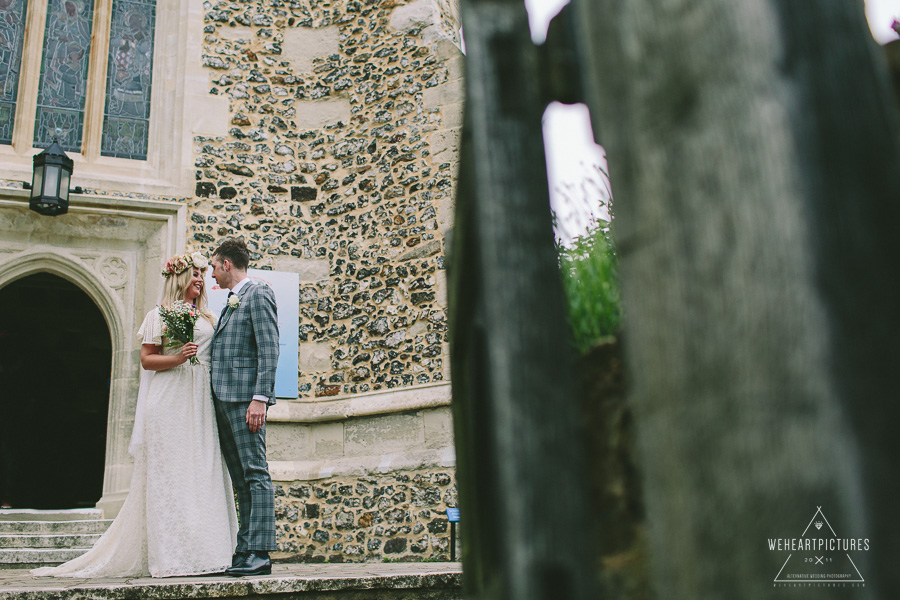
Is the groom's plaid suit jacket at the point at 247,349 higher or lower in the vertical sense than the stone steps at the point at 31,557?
higher

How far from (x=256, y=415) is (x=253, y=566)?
2.29 feet

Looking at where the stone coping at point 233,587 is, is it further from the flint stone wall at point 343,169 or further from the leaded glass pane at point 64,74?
the leaded glass pane at point 64,74

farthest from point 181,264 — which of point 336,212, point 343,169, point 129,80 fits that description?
Answer: point 129,80

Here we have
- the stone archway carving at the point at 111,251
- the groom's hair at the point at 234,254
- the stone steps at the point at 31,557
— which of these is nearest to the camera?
the groom's hair at the point at 234,254

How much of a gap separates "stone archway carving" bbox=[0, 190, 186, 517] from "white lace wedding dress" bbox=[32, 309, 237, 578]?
101 inches

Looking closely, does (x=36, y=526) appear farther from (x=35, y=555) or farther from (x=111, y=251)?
(x=111, y=251)

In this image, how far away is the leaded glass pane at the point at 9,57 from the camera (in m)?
6.68

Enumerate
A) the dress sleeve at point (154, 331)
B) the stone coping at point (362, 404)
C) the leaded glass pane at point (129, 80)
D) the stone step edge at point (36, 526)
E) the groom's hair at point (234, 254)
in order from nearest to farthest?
the dress sleeve at point (154, 331)
the groom's hair at point (234, 254)
the stone step edge at point (36, 526)
the stone coping at point (362, 404)
the leaded glass pane at point (129, 80)

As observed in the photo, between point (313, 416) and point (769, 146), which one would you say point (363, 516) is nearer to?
point (313, 416)

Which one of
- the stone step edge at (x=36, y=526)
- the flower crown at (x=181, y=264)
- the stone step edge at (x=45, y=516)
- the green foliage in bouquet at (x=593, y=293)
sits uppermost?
the flower crown at (x=181, y=264)

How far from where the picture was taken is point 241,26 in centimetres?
718

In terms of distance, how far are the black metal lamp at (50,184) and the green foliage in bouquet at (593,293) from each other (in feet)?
19.4

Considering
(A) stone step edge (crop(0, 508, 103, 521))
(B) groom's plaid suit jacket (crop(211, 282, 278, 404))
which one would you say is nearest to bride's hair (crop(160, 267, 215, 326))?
(B) groom's plaid suit jacket (crop(211, 282, 278, 404))

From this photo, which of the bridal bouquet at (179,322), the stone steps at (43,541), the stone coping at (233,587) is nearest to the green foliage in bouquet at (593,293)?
the stone coping at (233,587)
